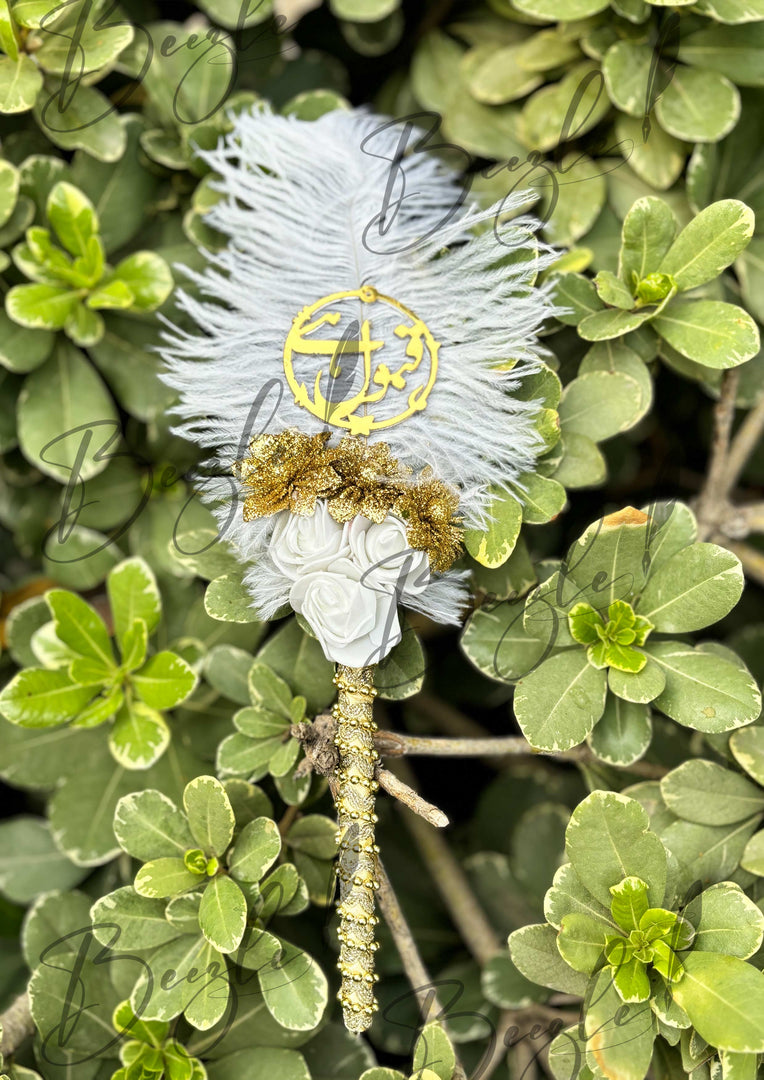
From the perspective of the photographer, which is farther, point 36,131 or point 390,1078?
point 36,131

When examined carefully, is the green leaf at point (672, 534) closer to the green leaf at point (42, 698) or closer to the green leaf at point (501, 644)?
the green leaf at point (501, 644)

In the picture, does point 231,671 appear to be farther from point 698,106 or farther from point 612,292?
point 698,106

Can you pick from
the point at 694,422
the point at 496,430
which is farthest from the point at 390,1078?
the point at 694,422

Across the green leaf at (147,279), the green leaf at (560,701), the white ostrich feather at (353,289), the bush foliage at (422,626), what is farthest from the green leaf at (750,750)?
the green leaf at (147,279)

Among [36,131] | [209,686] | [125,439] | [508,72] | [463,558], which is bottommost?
[209,686]

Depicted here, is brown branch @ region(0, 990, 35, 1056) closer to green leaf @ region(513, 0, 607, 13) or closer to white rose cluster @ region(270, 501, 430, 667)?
white rose cluster @ region(270, 501, 430, 667)

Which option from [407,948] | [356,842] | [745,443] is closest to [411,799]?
[356,842]

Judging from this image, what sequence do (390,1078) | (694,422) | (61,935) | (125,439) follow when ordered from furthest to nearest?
(694,422), (125,439), (61,935), (390,1078)

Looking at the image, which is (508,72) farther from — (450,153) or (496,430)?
(496,430)

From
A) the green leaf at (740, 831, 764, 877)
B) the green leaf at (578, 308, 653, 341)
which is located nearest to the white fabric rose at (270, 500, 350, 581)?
the green leaf at (578, 308, 653, 341)
